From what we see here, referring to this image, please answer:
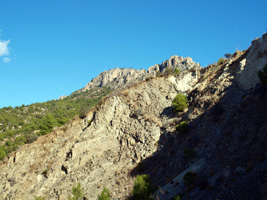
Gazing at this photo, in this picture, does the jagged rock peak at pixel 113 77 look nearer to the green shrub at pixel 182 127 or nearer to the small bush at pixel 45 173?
the small bush at pixel 45 173

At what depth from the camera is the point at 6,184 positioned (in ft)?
95.8

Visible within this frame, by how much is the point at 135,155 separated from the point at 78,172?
677 cm

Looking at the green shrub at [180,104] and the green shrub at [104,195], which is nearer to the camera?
the green shrub at [104,195]

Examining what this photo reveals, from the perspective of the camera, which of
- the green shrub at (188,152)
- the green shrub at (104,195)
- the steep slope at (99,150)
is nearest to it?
the green shrub at (104,195)

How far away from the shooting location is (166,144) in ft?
79.8

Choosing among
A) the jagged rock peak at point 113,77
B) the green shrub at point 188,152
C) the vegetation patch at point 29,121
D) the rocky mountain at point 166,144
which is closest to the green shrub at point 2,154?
the vegetation patch at point 29,121

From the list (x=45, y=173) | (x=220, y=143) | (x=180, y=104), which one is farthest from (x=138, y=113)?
(x=45, y=173)

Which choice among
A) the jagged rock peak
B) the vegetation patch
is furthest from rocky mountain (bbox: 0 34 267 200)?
the jagged rock peak

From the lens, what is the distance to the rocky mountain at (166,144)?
14656 mm

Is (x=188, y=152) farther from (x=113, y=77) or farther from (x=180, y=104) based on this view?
(x=113, y=77)

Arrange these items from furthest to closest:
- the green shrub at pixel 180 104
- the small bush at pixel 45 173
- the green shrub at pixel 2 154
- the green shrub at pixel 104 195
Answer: the green shrub at pixel 2 154 < the green shrub at pixel 180 104 < the small bush at pixel 45 173 < the green shrub at pixel 104 195

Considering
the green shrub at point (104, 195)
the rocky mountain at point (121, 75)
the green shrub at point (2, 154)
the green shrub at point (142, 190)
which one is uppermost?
the rocky mountain at point (121, 75)

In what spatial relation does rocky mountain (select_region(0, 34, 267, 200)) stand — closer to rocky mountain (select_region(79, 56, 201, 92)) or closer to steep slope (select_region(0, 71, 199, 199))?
steep slope (select_region(0, 71, 199, 199))

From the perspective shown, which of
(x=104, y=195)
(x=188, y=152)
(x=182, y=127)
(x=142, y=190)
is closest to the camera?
(x=142, y=190)
